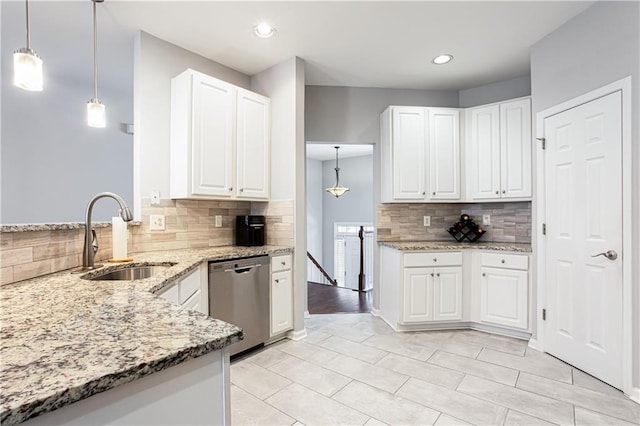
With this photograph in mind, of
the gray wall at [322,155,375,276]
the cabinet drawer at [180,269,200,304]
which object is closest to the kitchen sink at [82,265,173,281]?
the cabinet drawer at [180,269,200,304]

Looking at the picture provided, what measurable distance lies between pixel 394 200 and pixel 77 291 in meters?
2.92

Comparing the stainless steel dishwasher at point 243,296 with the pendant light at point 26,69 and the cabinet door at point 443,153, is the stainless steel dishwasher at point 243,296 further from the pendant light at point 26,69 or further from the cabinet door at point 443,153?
the cabinet door at point 443,153

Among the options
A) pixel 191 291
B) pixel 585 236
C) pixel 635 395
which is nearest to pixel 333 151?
pixel 585 236

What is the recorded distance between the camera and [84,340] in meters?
0.76

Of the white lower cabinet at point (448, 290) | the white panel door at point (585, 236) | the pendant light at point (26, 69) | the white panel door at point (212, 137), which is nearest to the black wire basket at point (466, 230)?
the white lower cabinet at point (448, 290)

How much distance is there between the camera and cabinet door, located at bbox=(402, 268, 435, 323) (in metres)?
3.20

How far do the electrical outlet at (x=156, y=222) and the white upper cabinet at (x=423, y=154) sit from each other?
2328 mm

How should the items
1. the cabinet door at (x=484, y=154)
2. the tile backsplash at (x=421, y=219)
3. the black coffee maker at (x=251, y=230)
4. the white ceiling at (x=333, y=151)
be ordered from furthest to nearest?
the white ceiling at (x=333, y=151) → the tile backsplash at (x=421, y=219) → the cabinet door at (x=484, y=154) → the black coffee maker at (x=251, y=230)

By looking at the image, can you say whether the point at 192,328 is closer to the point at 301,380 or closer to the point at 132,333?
the point at 132,333

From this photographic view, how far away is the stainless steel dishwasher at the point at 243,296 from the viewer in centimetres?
244

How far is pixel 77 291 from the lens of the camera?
129cm

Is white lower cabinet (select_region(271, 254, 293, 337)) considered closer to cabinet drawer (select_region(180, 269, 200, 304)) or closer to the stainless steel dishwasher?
the stainless steel dishwasher

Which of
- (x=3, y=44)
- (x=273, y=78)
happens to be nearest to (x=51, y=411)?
(x=273, y=78)

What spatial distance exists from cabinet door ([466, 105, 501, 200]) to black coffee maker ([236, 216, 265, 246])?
2343 mm
